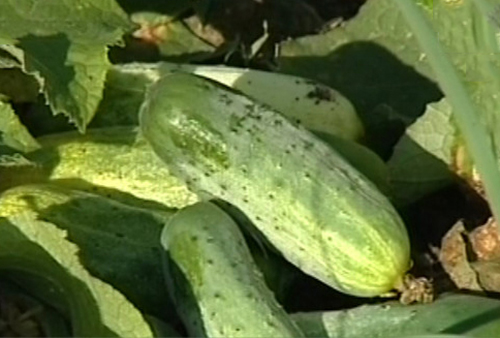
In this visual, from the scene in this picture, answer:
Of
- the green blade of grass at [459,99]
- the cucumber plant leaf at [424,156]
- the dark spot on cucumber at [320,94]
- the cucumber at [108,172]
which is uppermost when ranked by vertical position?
the green blade of grass at [459,99]

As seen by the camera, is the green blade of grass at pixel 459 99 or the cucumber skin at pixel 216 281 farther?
the cucumber skin at pixel 216 281

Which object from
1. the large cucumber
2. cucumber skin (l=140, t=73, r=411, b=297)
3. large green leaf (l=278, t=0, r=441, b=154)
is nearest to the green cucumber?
cucumber skin (l=140, t=73, r=411, b=297)

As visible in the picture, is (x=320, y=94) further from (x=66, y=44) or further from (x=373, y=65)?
(x=66, y=44)

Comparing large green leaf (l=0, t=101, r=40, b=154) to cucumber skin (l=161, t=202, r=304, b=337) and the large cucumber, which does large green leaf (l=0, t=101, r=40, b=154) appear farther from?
cucumber skin (l=161, t=202, r=304, b=337)

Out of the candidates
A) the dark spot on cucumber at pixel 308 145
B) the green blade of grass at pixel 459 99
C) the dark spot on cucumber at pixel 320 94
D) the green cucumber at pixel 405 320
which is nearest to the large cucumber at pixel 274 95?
the dark spot on cucumber at pixel 320 94

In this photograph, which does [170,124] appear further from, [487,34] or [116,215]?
[487,34]

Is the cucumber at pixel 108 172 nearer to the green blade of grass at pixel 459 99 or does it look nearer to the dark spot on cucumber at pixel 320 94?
the dark spot on cucumber at pixel 320 94
